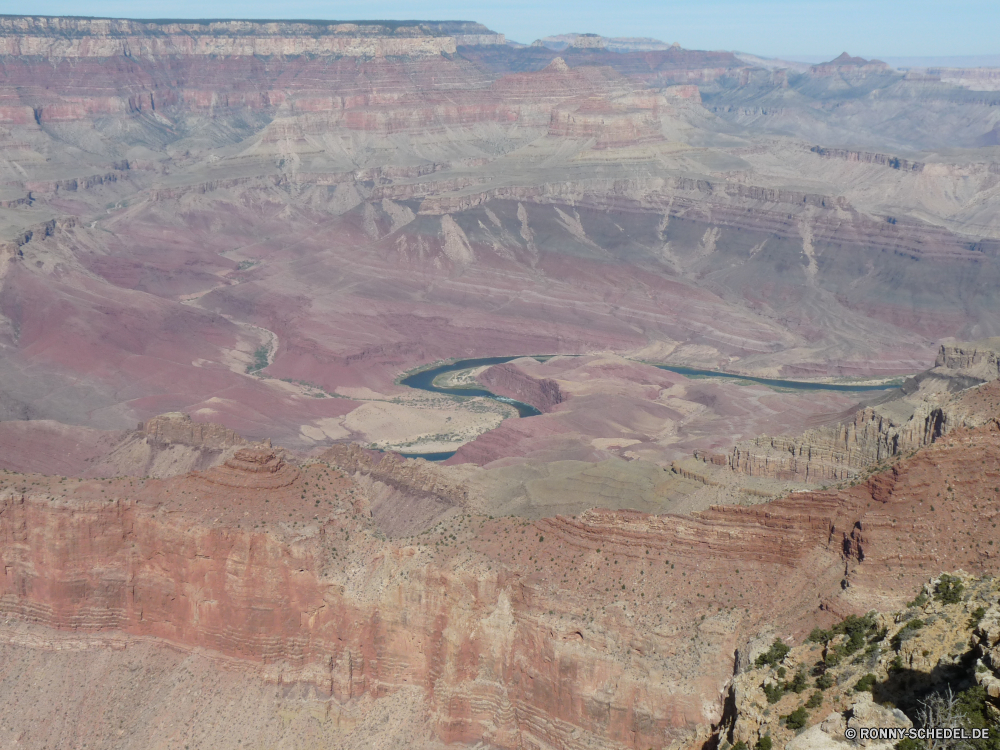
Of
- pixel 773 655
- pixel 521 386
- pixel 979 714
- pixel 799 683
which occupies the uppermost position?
pixel 979 714

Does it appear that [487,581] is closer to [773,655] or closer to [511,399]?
[773,655]

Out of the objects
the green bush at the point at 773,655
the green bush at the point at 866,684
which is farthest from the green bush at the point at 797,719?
the green bush at the point at 773,655

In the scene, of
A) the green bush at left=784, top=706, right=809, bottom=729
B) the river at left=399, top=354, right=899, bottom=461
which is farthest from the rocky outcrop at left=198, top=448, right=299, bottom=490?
the river at left=399, top=354, right=899, bottom=461

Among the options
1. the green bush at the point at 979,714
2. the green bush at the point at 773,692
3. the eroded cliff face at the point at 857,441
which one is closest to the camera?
the green bush at the point at 979,714

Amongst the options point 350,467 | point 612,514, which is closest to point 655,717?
point 612,514

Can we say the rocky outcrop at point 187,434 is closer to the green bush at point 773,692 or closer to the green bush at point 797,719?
the green bush at point 773,692

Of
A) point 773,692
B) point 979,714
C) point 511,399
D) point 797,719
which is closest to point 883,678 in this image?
point 797,719

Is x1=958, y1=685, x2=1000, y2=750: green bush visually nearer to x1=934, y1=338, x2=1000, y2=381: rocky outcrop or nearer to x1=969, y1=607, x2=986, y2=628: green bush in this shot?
x1=969, y1=607, x2=986, y2=628: green bush
